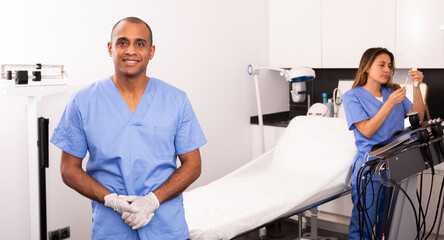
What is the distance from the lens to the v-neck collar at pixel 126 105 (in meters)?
1.58

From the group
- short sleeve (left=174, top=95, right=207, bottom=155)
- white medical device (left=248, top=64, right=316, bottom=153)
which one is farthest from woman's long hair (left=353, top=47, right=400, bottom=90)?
short sleeve (left=174, top=95, right=207, bottom=155)

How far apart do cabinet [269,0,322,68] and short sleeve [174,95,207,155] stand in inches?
82.5

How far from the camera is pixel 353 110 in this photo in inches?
103

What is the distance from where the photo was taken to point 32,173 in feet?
7.54

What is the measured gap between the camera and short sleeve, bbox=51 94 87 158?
158 cm

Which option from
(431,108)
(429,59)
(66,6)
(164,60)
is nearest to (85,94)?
(66,6)

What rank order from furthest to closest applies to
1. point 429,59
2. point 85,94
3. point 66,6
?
point 429,59 < point 66,6 < point 85,94

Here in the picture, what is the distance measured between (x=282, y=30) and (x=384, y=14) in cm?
78

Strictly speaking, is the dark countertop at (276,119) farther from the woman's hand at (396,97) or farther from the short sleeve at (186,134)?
the short sleeve at (186,134)

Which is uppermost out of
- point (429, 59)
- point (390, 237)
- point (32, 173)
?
point (429, 59)

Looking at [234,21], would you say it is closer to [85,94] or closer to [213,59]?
[213,59]

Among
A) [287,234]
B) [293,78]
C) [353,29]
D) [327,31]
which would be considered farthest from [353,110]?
[287,234]

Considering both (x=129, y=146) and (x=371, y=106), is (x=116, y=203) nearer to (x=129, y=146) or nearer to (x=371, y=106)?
(x=129, y=146)

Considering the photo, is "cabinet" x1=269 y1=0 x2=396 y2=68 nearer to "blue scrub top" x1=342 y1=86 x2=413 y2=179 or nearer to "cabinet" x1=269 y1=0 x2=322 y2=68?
"cabinet" x1=269 y1=0 x2=322 y2=68
